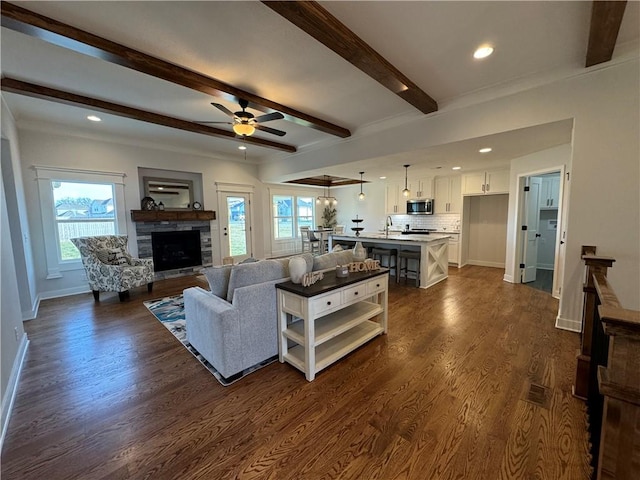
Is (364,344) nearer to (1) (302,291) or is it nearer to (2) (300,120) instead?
(1) (302,291)

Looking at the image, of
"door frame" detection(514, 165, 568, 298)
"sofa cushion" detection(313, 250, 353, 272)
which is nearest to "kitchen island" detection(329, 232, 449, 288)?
"door frame" detection(514, 165, 568, 298)

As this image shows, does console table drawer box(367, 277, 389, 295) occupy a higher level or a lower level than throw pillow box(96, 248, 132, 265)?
lower

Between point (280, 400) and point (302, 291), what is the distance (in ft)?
2.72

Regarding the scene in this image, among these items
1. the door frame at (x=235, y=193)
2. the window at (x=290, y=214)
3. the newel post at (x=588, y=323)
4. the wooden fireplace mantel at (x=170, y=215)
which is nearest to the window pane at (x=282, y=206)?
the window at (x=290, y=214)

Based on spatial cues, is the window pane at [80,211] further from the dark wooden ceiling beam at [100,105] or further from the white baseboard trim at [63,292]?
the dark wooden ceiling beam at [100,105]

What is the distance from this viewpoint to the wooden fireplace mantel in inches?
210

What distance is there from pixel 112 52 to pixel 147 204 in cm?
382

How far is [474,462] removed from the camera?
1.49 meters

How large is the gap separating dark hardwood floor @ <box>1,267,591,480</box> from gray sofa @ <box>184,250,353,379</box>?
0.18 meters

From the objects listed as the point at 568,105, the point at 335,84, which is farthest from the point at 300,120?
the point at 568,105

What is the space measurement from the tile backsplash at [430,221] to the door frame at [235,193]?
171 inches

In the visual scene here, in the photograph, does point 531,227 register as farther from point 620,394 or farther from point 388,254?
point 620,394

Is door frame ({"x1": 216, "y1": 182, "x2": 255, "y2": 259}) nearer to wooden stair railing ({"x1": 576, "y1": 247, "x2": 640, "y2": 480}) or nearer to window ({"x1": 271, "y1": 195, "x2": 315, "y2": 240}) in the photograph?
window ({"x1": 271, "y1": 195, "x2": 315, "y2": 240})

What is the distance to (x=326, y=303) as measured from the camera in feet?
7.60
